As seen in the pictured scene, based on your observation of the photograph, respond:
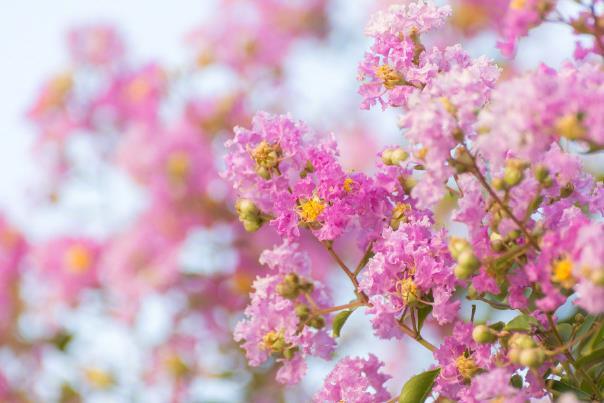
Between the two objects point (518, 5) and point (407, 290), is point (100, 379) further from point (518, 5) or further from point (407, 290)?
point (518, 5)

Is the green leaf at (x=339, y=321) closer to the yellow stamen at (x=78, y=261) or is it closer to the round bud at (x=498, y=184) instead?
the round bud at (x=498, y=184)

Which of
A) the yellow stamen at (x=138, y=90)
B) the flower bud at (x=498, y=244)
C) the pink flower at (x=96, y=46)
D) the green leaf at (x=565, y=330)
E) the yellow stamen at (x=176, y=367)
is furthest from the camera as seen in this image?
the pink flower at (x=96, y=46)

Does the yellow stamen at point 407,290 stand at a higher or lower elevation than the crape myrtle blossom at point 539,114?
higher

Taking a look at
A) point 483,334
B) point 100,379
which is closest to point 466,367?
point 483,334

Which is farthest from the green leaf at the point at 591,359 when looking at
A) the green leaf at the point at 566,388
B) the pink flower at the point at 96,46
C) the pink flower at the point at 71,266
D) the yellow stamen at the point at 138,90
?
the pink flower at the point at 96,46

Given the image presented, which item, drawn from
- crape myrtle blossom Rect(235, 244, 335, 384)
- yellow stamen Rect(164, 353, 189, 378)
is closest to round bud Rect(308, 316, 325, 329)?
crape myrtle blossom Rect(235, 244, 335, 384)

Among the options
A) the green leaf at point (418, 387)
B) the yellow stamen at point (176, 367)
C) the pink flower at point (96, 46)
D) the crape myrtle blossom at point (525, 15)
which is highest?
the pink flower at point (96, 46)
